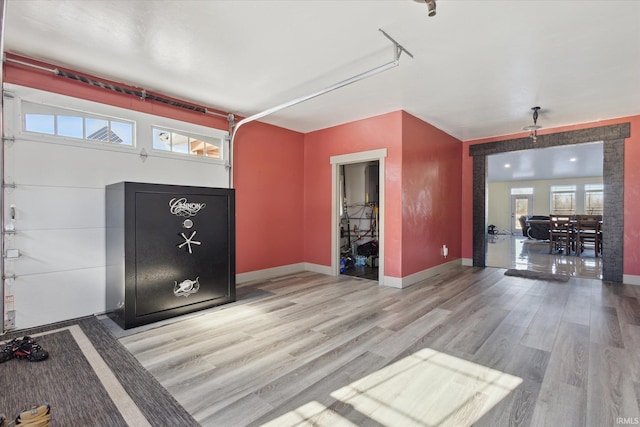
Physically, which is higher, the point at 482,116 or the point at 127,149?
the point at 482,116

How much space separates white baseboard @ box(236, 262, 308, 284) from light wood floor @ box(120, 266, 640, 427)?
37.3 inches

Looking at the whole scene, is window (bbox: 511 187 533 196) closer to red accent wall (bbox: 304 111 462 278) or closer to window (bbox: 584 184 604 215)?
window (bbox: 584 184 604 215)

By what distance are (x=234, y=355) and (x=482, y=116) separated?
5051 millimetres

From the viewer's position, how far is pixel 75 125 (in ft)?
10.6

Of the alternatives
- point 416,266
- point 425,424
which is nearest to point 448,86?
point 416,266

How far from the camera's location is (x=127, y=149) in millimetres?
3568

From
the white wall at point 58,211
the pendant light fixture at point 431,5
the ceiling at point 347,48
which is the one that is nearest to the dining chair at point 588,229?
the ceiling at point 347,48

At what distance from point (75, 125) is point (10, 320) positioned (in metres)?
2.06

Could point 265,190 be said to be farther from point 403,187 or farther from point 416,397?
point 416,397

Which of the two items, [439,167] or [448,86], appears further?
[439,167]

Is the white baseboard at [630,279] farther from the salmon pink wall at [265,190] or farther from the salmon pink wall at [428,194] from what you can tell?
the salmon pink wall at [265,190]

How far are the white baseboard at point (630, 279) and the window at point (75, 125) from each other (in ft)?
25.3

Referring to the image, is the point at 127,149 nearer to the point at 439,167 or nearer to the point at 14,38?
the point at 14,38

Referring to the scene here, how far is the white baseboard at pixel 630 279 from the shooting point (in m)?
4.77
